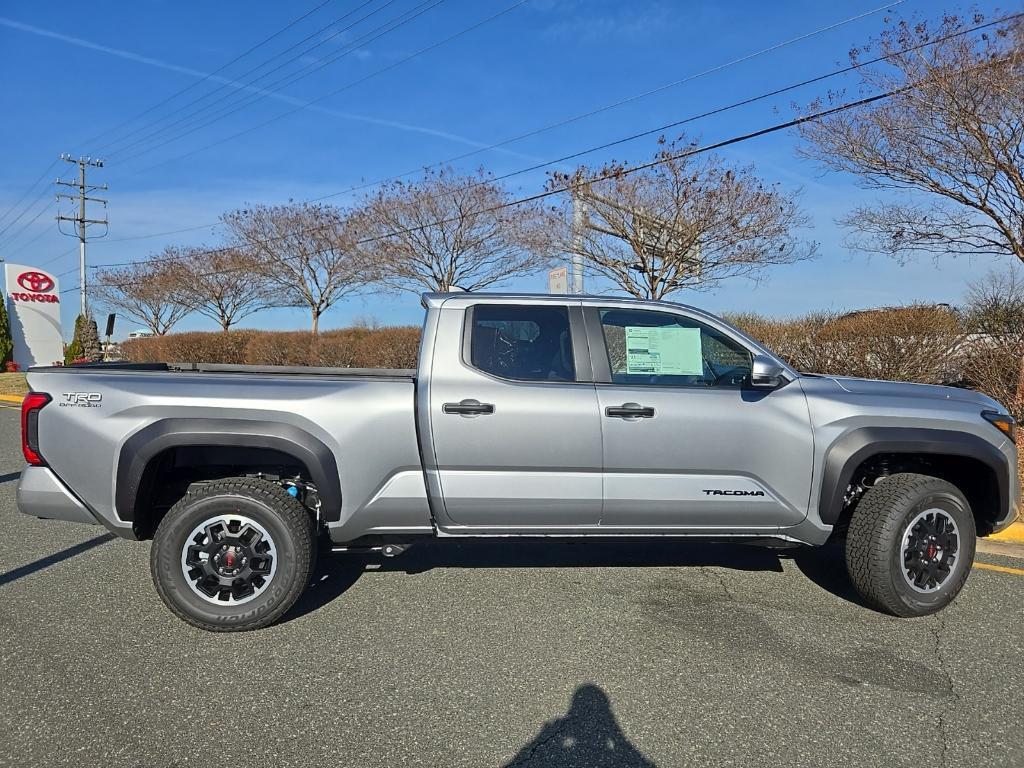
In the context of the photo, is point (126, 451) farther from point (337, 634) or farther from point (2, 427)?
point (2, 427)

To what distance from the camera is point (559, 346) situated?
A: 13.2 ft

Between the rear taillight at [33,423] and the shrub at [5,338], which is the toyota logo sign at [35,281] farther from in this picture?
the rear taillight at [33,423]

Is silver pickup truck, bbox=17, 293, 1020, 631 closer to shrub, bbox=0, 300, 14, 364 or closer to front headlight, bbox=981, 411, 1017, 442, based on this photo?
front headlight, bbox=981, 411, 1017, 442

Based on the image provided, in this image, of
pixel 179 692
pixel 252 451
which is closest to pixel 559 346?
pixel 252 451

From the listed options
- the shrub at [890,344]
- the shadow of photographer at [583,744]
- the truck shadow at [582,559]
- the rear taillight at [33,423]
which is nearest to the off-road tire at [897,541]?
the truck shadow at [582,559]

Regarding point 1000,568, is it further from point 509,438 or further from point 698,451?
point 509,438

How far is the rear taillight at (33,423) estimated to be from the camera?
3.70 metres

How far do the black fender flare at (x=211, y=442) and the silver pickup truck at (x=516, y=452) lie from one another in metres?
0.01

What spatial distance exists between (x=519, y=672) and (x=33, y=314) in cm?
3064

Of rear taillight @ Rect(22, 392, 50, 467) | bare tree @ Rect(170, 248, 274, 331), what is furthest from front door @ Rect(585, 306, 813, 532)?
bare tree @ Rect(170, 248, 274, 331)

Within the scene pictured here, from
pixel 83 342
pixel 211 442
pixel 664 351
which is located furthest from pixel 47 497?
pixel 83 342

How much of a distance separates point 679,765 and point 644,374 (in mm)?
2025

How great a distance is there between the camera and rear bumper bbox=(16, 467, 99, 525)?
145 inches

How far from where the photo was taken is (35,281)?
27219mm
